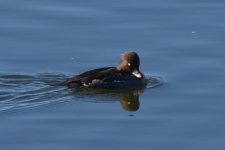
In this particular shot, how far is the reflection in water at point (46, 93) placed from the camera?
50.3 feet

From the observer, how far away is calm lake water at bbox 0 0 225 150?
537 inches

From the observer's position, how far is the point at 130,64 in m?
16.5

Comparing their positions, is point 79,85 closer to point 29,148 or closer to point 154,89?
point 154,89

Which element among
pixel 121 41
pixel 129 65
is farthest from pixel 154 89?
pixel 121 41

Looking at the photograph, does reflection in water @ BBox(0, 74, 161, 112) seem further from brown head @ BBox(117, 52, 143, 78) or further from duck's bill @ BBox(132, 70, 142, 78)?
brown head @ BBox(117, 52, 143, 78)

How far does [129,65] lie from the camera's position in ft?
54.4

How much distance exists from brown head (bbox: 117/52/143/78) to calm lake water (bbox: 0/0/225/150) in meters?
0.19

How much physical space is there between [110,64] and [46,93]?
5.44ft

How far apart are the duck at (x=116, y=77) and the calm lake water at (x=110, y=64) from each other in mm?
177

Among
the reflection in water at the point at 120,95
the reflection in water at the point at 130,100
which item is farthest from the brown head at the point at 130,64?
the reflection in water at the point at 130,100

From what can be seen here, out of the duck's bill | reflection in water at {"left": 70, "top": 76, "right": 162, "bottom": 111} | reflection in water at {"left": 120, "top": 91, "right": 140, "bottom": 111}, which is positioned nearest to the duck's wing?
reflection in water at {"left": 70, "top": 76, "right": 162, "bottom": 111}

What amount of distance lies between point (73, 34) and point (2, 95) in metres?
2.74

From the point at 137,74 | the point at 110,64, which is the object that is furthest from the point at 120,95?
the point at 110,64

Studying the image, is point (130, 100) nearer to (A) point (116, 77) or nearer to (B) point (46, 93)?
(A) point (116, 77)
